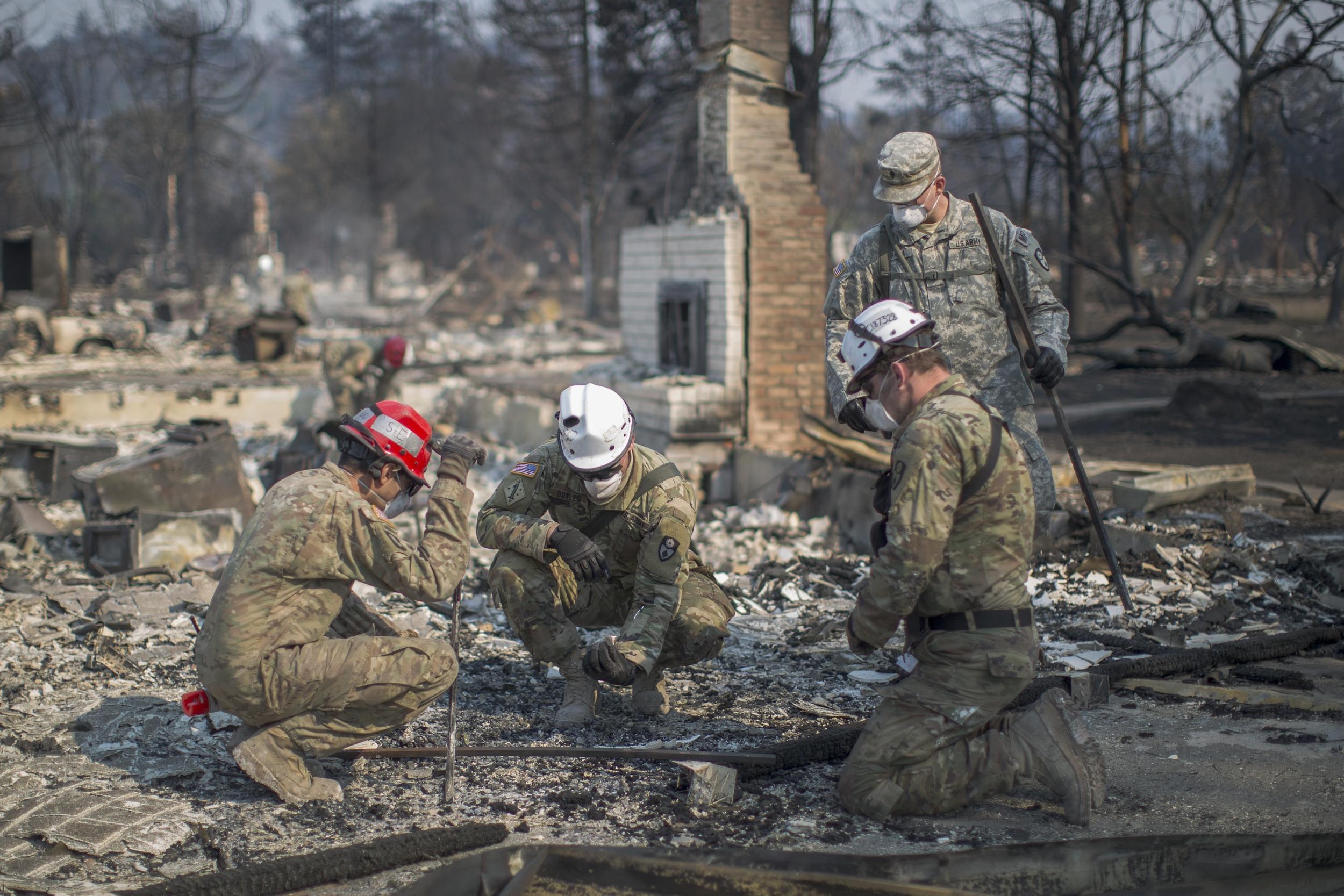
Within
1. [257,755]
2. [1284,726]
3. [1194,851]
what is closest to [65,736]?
[257,755]

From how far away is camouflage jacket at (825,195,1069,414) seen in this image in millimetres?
5074

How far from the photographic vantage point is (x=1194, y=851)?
2.96m

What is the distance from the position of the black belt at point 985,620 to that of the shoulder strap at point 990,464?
367 mm

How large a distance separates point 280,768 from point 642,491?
5.68ft

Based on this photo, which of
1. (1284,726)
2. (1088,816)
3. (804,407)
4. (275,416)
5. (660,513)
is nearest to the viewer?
(1088,816)

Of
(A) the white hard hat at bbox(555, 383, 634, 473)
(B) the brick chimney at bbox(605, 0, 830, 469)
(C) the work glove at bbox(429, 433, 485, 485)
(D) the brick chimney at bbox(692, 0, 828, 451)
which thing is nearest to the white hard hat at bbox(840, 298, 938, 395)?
(A) the white hard hat at bbox(555, 383, 634, 473)

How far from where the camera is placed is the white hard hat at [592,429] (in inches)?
167

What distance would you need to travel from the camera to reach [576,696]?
14.7ft

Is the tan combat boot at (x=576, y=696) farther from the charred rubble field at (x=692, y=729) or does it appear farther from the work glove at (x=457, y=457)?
the work glove at (x=457, y=457)

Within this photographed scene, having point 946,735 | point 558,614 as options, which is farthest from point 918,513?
point 558,614

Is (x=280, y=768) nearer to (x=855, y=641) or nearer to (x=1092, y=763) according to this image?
(x=855, y=641)

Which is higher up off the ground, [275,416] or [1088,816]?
[275,416]

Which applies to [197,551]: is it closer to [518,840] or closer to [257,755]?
[257,755]

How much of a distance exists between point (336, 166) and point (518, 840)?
41241 millimetres
